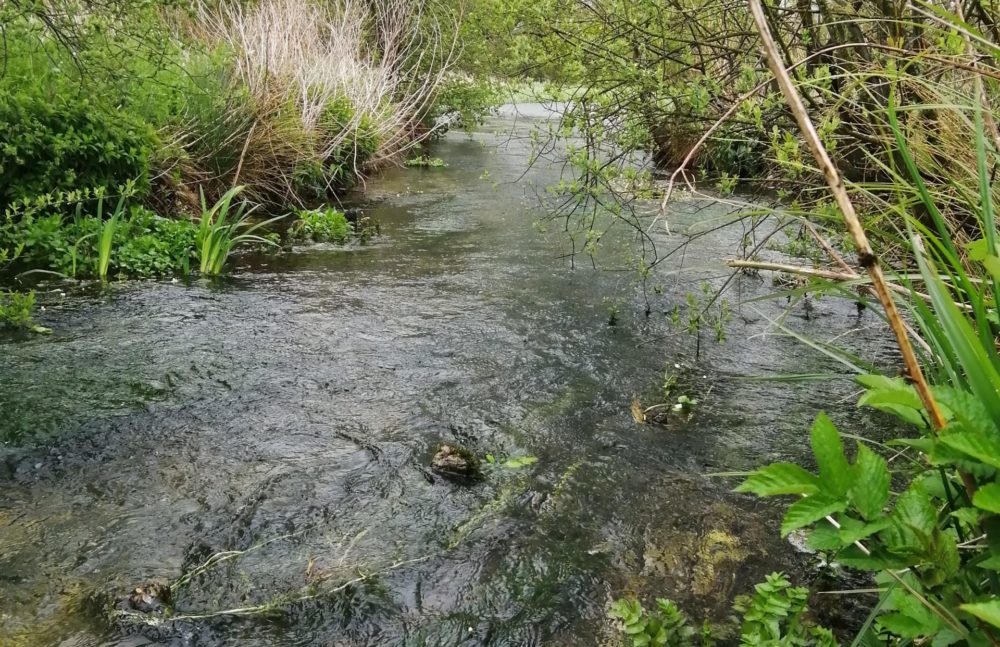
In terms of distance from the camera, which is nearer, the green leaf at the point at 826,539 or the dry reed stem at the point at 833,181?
the dry reed stem at the point at 833,181

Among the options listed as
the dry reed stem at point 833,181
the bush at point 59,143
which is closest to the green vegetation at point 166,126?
the bush at point 59,143

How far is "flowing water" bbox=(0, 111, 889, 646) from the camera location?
2.53m

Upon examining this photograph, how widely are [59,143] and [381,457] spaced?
14.1 ft

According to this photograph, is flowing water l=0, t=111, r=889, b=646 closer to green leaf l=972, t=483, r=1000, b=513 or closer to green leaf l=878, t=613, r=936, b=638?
green leaf l=878, t=613, r=936, b=638

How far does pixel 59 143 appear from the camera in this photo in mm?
5746

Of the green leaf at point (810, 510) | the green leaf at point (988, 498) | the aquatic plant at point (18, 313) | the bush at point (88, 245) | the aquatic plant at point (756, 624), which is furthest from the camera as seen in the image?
the bush at point (88, 245)

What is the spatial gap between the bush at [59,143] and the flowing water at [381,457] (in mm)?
1192

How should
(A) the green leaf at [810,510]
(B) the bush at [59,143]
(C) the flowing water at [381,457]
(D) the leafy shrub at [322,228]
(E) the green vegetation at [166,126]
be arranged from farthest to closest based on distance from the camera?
(D) the leafy shrub at [322,228]
(B) the bush at [59,143]
(E) the green vegetation at [166,126]
(C) the flowing water at [381,457]
(A) the green leaf at [810,510]

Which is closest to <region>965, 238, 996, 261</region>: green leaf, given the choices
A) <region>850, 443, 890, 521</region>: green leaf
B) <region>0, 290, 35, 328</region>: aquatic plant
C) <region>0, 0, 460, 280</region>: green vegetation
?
<region>850, 443, 890, 521</region>: green leaf

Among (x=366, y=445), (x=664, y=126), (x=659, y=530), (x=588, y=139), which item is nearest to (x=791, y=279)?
(x=664, y=126)

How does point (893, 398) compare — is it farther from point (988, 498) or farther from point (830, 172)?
point (830, 172)

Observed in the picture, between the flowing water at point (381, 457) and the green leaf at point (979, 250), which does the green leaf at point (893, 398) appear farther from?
the flowing water at point (381, 457)

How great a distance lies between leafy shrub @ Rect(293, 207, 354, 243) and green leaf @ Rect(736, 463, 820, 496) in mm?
6906

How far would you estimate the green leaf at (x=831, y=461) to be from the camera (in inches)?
51.8
